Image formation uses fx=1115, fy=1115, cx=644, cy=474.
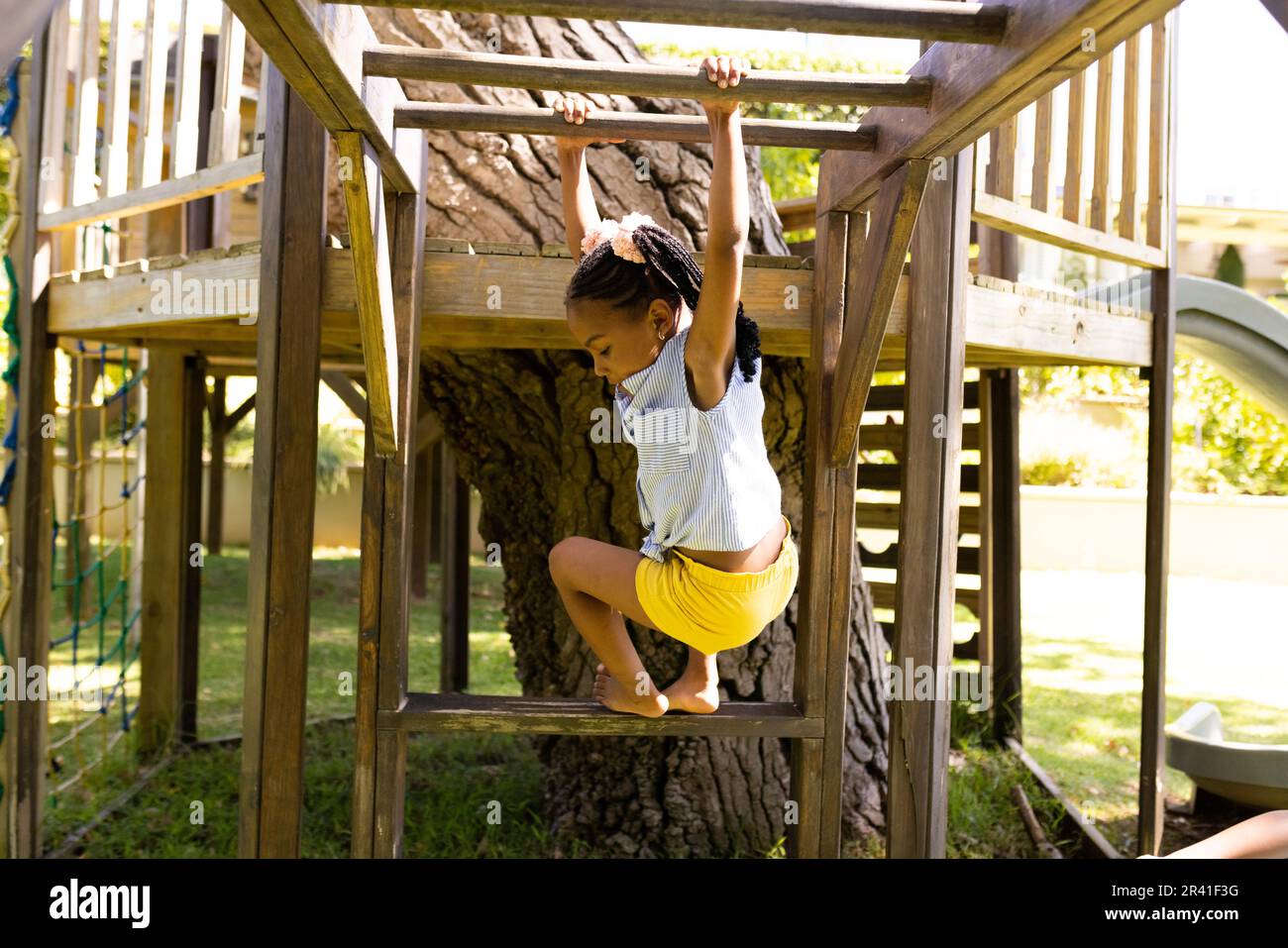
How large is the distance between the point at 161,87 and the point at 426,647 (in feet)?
A: 17.0

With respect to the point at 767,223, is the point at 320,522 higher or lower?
lower

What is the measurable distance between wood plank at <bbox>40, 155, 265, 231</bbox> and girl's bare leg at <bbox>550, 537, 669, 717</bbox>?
1337 mm

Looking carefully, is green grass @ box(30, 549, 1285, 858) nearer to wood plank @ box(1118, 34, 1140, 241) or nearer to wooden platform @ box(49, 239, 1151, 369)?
wooden platform @ box(49, 239, 1151, 369)

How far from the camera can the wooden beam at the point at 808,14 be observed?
1.75 metres

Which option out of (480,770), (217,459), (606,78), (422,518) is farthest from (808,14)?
(217,459)

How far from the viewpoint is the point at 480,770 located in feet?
16.8

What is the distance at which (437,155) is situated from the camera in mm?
3766

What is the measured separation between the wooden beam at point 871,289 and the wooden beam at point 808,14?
52 cm

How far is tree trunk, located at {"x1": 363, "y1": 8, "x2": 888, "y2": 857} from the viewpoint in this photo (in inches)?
149

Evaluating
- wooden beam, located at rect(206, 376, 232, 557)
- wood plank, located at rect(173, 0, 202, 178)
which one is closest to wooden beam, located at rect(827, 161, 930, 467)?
wood plank, located at rect(173, 0, 202, 178)
